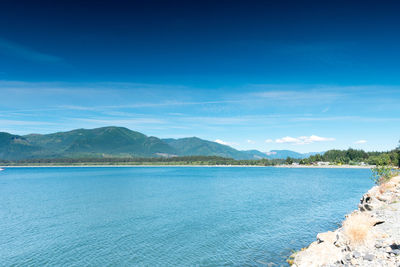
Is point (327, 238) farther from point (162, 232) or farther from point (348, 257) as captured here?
point (162, 232)

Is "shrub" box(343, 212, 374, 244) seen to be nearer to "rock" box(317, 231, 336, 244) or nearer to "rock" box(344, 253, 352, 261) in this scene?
"rock" box(317, 231, 336, 244)

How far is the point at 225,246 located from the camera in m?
29.5

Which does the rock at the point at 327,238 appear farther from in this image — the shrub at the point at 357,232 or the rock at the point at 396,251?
the rock at the point at 396,251

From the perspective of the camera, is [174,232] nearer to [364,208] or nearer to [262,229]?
[262,229]

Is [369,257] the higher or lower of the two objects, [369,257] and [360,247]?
the higher

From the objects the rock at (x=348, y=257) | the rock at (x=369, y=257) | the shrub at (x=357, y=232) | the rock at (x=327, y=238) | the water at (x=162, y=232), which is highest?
the shrub at (x=357, y=232)

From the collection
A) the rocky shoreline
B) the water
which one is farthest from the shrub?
the water

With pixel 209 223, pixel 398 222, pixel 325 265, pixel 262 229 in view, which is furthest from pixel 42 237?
pixel 398 222

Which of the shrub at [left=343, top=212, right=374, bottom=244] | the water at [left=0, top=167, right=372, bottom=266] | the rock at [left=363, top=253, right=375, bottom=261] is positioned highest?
the shrub at [left=343, top=212, right=374, bottom=244]

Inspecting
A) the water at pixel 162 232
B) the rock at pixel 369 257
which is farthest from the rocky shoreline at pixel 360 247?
the water at pixel 162 232

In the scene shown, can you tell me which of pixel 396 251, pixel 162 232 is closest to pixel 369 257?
pixel 396 251

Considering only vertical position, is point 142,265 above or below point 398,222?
below

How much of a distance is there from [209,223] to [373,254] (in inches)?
1047

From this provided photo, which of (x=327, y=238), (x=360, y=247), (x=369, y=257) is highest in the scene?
(x=369, y=257)
